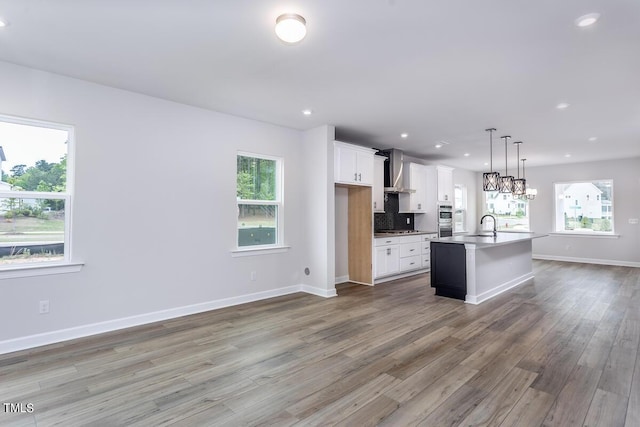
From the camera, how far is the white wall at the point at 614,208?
7.82 meters

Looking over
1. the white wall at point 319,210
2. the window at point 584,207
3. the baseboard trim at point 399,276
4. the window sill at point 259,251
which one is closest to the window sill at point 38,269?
the window sill at point 259,251

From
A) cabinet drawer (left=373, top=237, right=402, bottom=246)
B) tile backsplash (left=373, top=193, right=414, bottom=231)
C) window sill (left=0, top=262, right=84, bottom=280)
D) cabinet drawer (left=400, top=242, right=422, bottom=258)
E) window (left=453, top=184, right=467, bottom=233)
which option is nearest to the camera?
window sill (left=0, top=262, right=84, bottom=280)

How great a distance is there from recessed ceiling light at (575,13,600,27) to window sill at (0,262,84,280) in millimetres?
4800

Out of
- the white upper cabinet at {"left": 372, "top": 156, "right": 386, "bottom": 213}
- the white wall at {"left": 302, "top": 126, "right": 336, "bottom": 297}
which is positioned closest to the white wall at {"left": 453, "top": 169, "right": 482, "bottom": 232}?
the white upper cabinet at {"left": 372, "top": 156, "right": 386, "bottom": 213}

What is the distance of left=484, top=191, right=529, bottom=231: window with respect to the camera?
9.48m

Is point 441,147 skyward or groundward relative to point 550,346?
skyward

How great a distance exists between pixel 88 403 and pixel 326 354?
1.81 metres

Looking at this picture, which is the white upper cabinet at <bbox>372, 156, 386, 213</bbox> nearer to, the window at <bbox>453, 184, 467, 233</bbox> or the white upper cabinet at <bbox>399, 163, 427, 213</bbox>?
the white upper cabinet at <bbox>399, 163, 427, 213</bbox>

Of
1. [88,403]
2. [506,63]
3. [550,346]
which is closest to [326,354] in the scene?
[88,403]

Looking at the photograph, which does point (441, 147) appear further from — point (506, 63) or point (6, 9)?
point (6, 9)

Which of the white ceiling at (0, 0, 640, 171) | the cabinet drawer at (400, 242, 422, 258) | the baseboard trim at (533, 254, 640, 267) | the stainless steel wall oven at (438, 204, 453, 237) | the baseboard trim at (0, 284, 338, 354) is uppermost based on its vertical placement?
the white ceiling at (0, 0, 640, 171)

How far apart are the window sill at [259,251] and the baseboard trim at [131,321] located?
0.59 m

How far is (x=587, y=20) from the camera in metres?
2.33

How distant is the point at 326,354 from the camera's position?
9.92 feet
